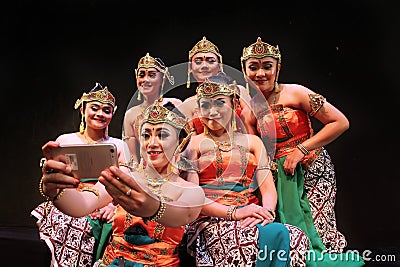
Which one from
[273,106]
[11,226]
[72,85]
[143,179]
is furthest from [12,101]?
[143,179]

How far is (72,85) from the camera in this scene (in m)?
4.30

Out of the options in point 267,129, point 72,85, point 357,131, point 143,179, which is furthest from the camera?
point 72,85

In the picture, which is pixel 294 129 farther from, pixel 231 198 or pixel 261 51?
pixel 231 198

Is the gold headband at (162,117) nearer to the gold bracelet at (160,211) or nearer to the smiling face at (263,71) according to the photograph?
the gold bracelet at (160,211)

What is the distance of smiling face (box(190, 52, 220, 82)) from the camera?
2857mm

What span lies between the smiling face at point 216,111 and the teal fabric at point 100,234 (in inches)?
23.8

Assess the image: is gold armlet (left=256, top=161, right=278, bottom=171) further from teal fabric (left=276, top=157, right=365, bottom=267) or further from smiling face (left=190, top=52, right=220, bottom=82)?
smiling face (left=190, top=52, right=220, bottom=82)

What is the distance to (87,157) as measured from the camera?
64.8 inches

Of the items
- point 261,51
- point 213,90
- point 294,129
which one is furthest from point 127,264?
point 261,51

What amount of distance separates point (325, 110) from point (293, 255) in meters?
0.89

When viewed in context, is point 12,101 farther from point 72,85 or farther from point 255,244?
point 255,244

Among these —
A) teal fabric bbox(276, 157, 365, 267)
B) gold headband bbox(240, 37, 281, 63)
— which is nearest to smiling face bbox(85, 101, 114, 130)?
gold headband bbox(240, 37, 281, 63)

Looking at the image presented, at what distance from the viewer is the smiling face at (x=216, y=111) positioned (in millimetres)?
2262

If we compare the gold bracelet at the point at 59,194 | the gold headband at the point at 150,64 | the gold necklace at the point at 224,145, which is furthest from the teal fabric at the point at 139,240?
the gold headband at the point at 150,64
